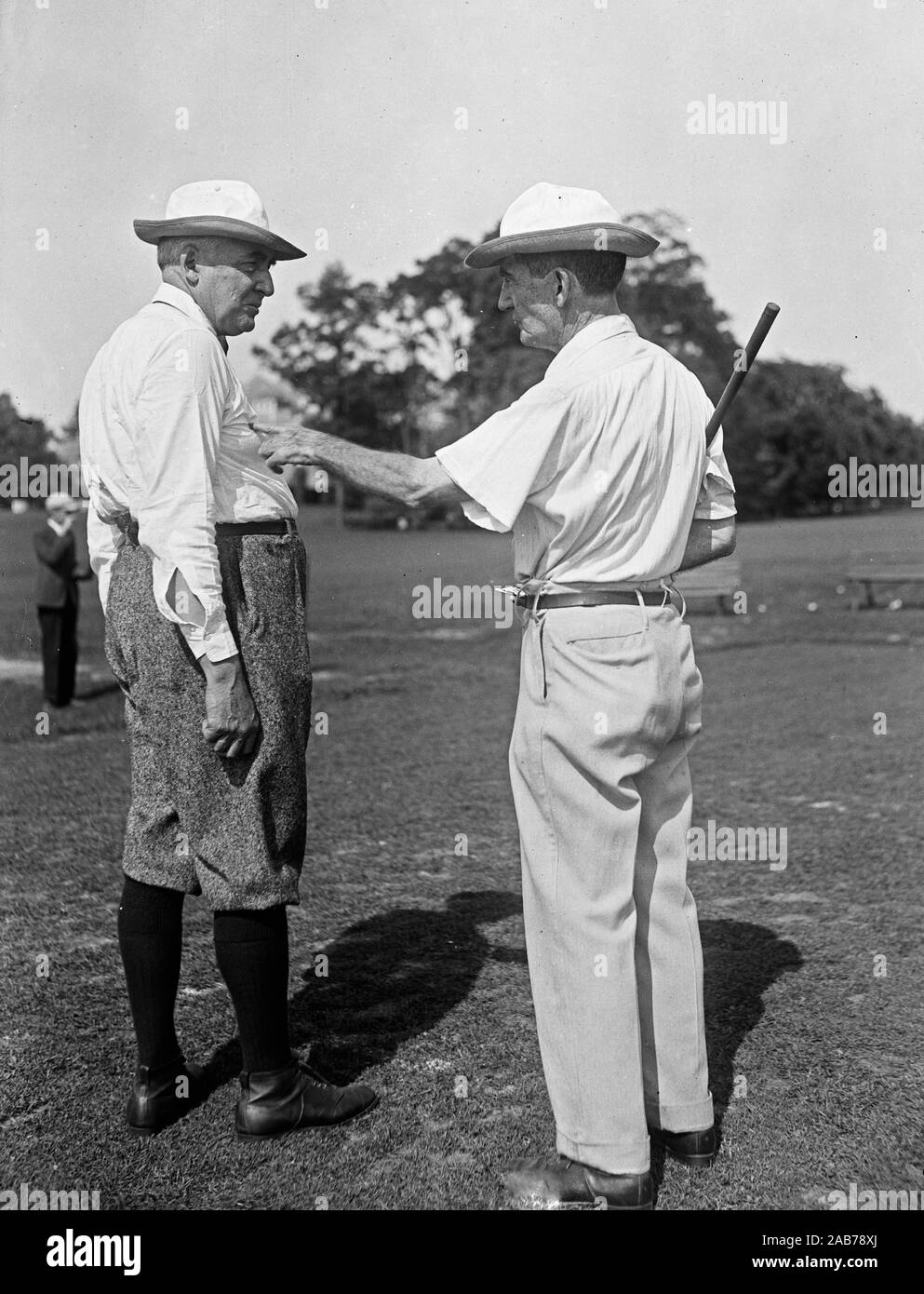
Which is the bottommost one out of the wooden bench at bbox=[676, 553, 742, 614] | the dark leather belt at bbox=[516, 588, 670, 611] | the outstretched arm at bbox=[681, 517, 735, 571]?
the wooden bench at bbox=[676, 553, 742, 614]

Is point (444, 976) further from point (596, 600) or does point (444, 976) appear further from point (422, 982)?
point (596, 600)

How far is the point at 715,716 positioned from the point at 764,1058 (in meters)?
6.38

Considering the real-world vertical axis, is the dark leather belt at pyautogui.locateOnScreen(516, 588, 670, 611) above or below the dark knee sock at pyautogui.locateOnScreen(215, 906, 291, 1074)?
above

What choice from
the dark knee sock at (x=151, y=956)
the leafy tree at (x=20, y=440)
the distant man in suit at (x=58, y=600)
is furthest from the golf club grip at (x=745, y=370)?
the distant man in suit at (x=58, y=600)

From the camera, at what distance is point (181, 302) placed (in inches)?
125

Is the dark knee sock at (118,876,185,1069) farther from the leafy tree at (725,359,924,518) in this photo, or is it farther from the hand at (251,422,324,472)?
the leafy tree at (725,359,924,518)

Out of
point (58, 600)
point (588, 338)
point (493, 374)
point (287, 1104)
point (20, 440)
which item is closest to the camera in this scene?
point (588, 338)

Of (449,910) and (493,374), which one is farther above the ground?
(493,374)

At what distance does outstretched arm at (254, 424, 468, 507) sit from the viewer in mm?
2879

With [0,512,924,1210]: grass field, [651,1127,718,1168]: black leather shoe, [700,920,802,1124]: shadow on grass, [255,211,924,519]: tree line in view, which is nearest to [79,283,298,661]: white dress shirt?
[0,512,924,1210]: grass field

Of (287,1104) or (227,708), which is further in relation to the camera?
(287,1104)

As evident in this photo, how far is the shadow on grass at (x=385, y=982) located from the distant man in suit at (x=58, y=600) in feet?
20.2

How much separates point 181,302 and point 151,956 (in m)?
1.61

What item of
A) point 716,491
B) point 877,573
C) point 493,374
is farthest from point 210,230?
point 493,374
